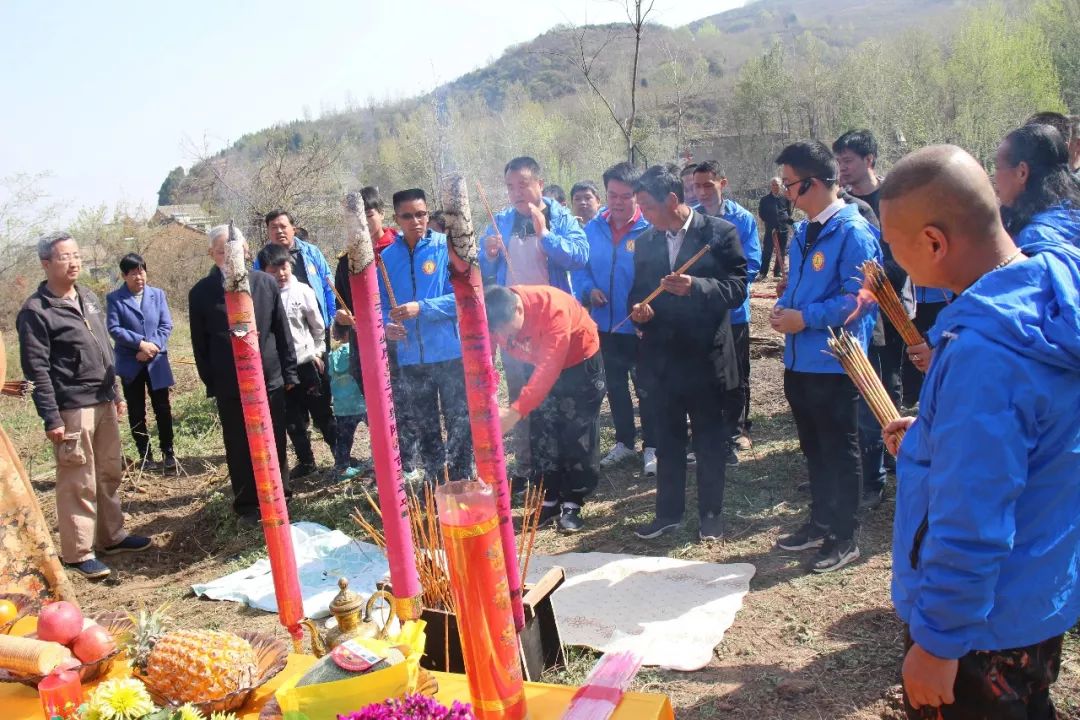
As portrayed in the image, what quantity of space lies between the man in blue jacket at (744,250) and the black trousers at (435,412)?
6.36 feet

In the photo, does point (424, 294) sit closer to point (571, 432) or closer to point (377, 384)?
point (571, 432)

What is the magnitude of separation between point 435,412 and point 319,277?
2.01m

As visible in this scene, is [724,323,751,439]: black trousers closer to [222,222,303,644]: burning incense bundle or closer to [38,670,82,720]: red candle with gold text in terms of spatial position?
[222,222,303,644]: burning incense bundle

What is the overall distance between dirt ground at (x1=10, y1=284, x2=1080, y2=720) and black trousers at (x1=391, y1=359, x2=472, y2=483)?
0.74 meters

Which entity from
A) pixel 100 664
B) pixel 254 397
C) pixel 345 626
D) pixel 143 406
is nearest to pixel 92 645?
pixel 100 664

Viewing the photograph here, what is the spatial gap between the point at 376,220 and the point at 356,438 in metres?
3.11

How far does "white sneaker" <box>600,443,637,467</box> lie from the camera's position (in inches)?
240

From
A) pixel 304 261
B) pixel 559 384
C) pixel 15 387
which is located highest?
pixel 304 261

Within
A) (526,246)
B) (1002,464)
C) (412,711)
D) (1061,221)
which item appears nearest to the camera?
(412,711)

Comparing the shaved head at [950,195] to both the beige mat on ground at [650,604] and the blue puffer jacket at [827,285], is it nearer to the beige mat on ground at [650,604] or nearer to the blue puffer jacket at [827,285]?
the blue puffer jacket at [827,285]

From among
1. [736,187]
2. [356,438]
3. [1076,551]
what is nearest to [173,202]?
[736,187]

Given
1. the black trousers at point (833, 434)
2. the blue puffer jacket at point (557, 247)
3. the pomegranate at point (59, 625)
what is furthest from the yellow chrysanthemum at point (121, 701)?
the blue puffer jacket at point (557, 247)

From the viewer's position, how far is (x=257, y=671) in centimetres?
188

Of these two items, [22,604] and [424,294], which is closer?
[22,604]
